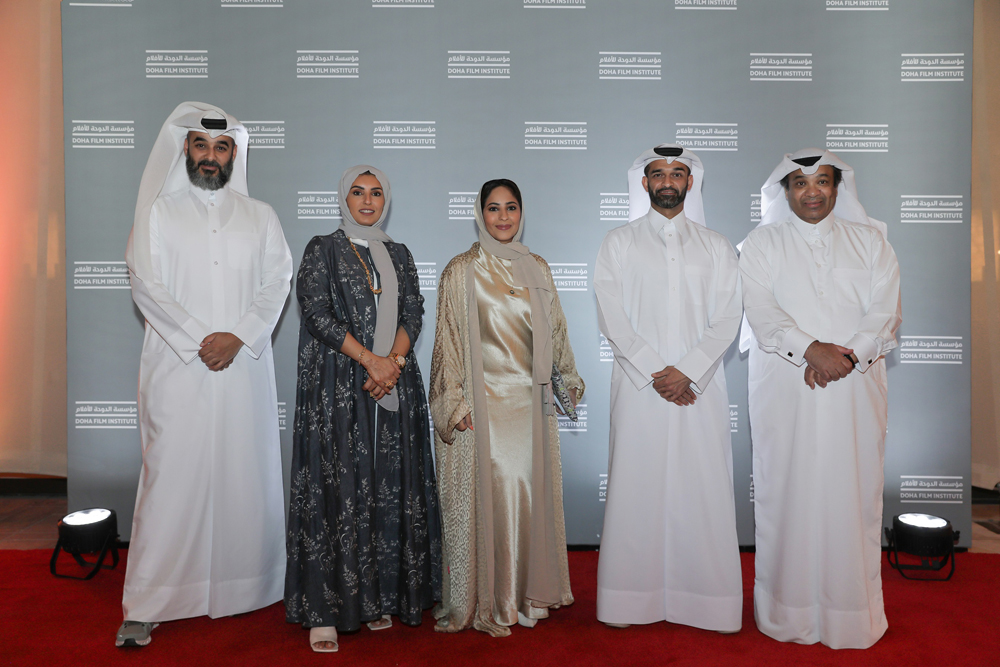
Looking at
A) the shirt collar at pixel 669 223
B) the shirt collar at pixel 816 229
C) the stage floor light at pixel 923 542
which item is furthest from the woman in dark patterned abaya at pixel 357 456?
the stage floor light at pixel 923 542

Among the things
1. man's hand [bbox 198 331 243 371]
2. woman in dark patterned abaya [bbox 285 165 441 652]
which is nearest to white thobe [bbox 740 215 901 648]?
woman in dark patterned abaya [bbox 285 165 441 652]

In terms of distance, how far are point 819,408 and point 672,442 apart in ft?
2.06

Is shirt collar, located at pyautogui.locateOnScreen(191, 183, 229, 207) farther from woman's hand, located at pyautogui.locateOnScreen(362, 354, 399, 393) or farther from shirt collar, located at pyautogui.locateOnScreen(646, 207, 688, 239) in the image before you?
shirt collar, located at pyautogui.locateOnScreen(646, 207, 688, 239)

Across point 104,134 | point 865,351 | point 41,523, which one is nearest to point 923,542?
point 865,351

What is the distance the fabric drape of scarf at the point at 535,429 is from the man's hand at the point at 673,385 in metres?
0.47

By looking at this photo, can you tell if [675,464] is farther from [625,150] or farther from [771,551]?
[625,150]

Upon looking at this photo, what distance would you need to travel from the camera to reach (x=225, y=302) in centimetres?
275

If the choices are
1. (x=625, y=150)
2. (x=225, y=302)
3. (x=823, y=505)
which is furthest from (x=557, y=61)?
(x=823, y=505)

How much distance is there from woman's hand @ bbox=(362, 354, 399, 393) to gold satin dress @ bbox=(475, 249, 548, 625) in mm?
393

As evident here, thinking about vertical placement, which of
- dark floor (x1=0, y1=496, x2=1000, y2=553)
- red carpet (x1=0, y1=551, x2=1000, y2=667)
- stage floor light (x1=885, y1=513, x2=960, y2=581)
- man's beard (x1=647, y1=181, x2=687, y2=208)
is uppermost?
man's beard (x1=647, y1=181, x2=687, y2=208)

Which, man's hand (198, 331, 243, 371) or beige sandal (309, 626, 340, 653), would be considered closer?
beige sandal (309, 626, 340, 653)

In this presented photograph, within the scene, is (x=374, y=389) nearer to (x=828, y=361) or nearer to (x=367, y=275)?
(x=367, y=275)

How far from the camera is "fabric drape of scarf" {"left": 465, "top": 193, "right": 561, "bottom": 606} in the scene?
256 centimetres

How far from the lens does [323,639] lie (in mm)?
2445
